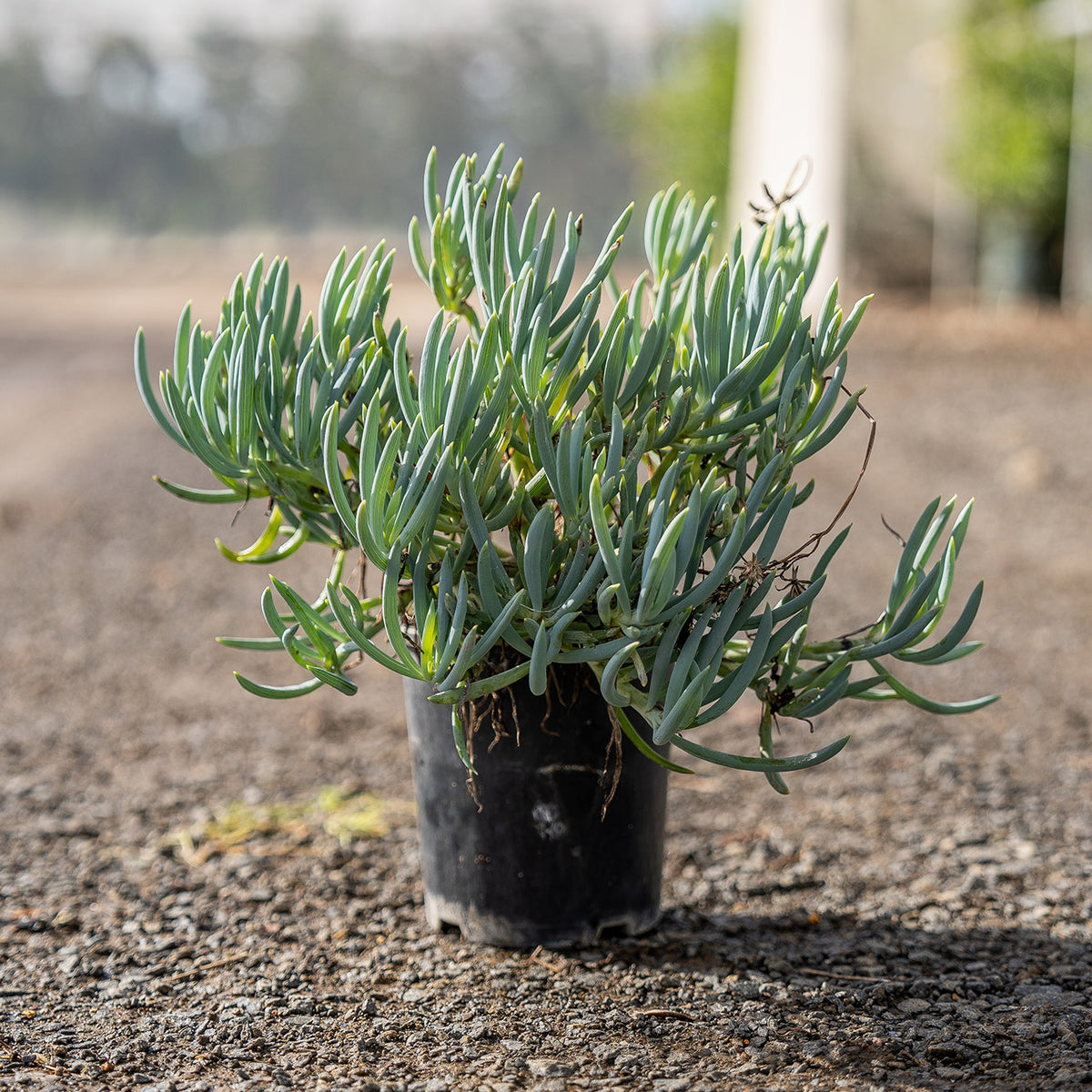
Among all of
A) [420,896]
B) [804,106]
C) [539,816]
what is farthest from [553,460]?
[804,106]

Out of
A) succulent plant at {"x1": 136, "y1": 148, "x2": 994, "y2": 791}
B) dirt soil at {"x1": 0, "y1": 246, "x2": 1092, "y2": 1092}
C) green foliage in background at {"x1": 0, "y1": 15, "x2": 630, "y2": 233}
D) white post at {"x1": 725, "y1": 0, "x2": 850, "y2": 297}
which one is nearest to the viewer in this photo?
succulent plant at {"x1": 136, "y1": 148, "x2": 994, "y2": 791}

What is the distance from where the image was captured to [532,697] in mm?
1826

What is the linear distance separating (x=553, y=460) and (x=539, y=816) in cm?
60

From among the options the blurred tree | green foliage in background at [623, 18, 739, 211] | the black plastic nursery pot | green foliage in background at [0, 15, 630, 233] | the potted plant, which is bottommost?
the black plastic nursery pot

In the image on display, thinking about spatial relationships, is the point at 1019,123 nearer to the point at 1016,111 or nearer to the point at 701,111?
the point at 1016,111

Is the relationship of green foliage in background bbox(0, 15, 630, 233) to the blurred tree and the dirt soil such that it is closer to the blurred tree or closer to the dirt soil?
the blurred tree

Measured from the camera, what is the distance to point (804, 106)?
11.3 meters

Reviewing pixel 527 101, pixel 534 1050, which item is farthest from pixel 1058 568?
pixel 527 101

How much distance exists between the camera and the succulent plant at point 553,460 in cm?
152

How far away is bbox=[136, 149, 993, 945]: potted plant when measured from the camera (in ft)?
5.03

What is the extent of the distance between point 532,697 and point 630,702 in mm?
249

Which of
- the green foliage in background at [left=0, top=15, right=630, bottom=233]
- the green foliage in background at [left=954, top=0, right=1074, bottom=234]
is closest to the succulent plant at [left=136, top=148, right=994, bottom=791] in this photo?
the green foliage in background at [left=954, top=0, right=1074, bottom=234]

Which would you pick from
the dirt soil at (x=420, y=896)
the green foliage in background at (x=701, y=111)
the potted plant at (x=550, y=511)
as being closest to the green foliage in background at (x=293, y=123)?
the green foliage in background at (x=701, y=111)

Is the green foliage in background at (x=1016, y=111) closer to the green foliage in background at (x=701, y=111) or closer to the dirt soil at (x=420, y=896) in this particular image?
the green foliage in background at (x=701, y=111)
